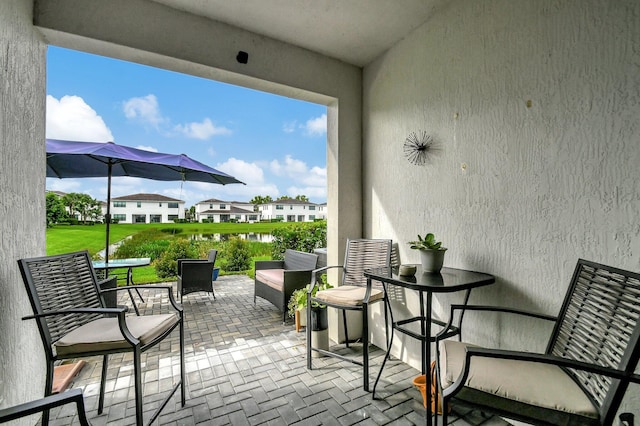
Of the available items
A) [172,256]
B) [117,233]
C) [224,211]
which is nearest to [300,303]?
[172,256]

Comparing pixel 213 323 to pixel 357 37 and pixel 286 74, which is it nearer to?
pixel 286 74

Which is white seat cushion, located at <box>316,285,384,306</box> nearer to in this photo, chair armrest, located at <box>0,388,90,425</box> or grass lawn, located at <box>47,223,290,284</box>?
chair armrest, located at <box>0,388,90,425</box>

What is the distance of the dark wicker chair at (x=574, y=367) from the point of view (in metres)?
1.07

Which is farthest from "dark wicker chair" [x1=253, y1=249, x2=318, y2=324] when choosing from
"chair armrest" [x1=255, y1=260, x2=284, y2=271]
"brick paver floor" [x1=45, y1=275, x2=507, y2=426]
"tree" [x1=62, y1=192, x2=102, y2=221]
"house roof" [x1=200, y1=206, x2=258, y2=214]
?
"tree" [x1=62, y1=192, x2=102, y2=221]

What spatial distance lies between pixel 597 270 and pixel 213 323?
12.6 feet

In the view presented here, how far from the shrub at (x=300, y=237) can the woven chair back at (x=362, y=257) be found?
12.1ft

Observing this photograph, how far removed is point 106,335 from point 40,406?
3.45 feet

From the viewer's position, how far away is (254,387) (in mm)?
2303

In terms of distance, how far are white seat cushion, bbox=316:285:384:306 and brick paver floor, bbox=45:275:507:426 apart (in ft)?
2.13

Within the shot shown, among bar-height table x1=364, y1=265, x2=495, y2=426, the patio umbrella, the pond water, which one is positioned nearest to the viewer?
bar-height table x1=364, y1=265, x2=495, y2=426

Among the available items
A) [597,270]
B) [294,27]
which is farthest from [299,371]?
[294,27]

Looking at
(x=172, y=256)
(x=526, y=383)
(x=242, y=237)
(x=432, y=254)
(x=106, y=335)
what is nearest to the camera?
(x=526, y=383)

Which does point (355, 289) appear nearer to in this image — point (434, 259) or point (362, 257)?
point (362, 257)

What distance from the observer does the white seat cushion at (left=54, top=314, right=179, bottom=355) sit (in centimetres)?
158
